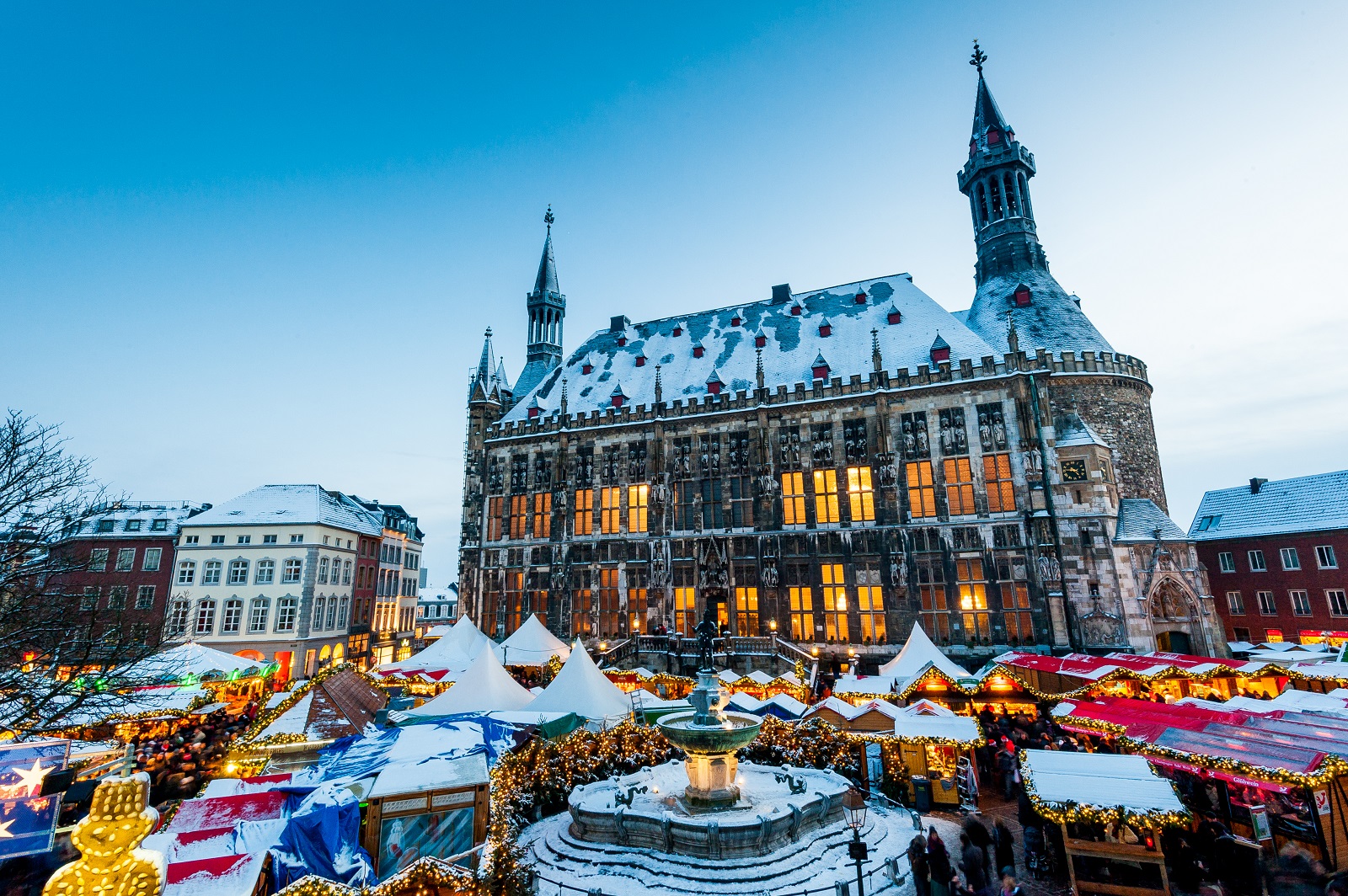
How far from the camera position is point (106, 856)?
107 inches

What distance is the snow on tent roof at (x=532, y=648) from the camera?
93.2 feet

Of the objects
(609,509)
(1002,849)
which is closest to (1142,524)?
(1002,849)

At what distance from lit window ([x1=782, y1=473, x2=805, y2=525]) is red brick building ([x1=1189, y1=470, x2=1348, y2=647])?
26644 millimetres

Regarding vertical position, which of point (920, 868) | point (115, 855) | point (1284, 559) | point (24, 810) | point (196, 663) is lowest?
point (920, 868)

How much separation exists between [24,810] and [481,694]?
32.3 feet

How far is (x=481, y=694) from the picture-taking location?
19.2m

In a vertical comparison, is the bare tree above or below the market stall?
above

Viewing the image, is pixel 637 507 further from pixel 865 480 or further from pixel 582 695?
pixel 582 695

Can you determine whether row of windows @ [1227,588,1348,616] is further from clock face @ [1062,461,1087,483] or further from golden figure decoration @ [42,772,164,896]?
golden figure decoration @ [42,772,164,896]

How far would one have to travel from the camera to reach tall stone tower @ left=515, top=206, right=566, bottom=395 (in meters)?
47.2

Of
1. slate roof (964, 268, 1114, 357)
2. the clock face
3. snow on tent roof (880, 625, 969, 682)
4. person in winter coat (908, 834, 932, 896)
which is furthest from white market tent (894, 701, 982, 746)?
slate roof (964, 268, 1114, 357)

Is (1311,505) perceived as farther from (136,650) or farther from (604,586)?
(136,650)

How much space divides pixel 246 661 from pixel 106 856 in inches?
1145

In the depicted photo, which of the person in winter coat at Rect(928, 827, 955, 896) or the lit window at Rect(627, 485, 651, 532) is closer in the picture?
the person in winter coat at Rect(928, 827, 955, 896)
